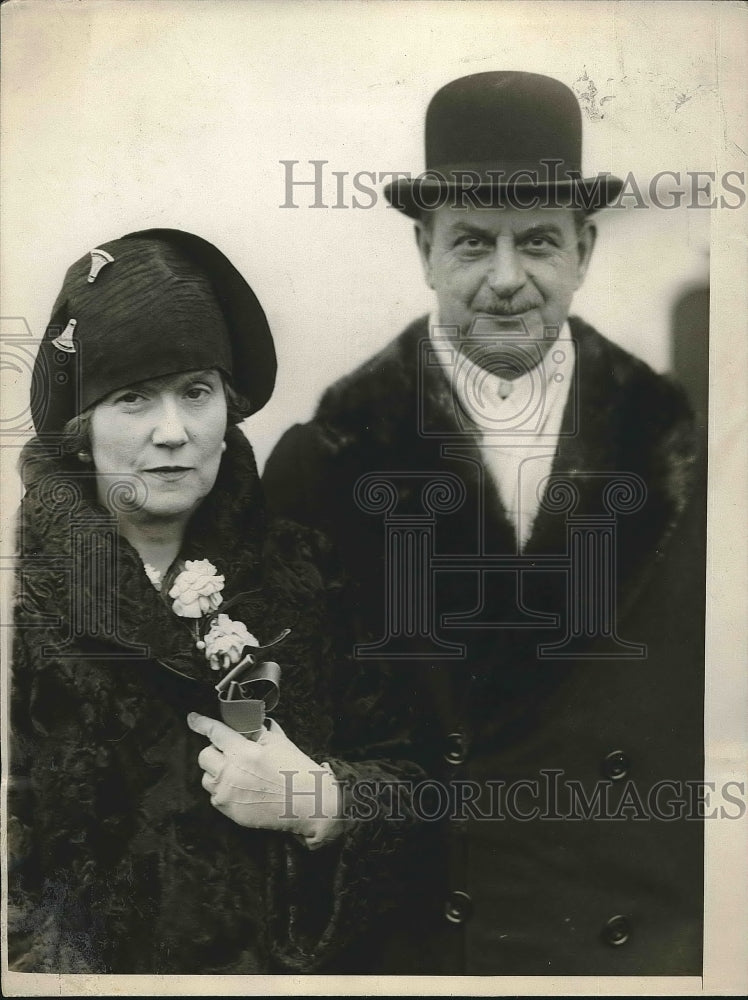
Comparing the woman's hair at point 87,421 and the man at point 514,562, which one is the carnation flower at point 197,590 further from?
the woman's hair at point 87,421

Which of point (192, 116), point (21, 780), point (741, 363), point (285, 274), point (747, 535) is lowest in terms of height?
point (21, 780)

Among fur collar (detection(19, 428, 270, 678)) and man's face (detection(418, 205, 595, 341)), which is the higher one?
man's face (detection(418, 205, 595, 341))

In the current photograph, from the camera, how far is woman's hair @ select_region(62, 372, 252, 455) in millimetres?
2340

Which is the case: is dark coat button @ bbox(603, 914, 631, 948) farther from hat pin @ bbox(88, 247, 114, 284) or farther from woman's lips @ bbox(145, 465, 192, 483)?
hat pin @ bbox(88, 247, 114, 284)

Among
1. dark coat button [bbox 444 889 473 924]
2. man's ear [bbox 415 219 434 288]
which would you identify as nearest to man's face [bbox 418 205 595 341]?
man's ear [bbox 415 219 434 288]

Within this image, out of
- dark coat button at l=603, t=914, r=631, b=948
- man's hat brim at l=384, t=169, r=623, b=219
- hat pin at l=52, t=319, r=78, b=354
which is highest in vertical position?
man's hat brim at l=384, t=169, r=623, b=219

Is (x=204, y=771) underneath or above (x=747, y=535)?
underneath

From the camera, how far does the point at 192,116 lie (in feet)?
7.75

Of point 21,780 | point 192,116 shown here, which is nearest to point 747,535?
point 192,116

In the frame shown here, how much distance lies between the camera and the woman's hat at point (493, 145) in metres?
2.35

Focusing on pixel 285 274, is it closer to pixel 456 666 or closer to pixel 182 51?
pixel 182 51

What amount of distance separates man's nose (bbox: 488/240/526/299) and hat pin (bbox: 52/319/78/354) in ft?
3.35

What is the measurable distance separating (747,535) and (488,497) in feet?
2.16

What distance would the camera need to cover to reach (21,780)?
238 cm
